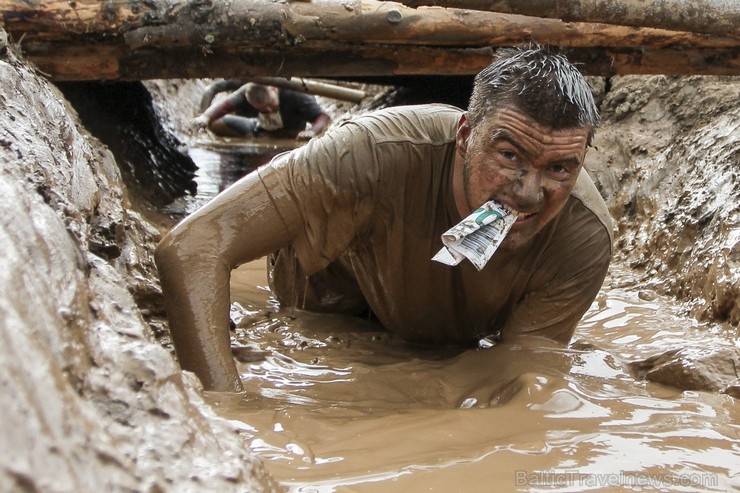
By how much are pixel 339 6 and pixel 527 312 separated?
6.10 ft

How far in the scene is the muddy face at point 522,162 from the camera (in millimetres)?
2768

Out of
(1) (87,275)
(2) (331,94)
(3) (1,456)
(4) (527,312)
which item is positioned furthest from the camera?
(2) (331,94)

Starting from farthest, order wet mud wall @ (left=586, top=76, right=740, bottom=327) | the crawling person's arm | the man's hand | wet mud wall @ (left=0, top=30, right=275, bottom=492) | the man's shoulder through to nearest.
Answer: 1. the man's hand
2. wet mud wall @ (left=586, top=76, right=740, bottom=327)
3. the man's shoulder
4. the crawling person's arm
5. wet mud wall @ (left=0, top=30, right=275, bottom=492)

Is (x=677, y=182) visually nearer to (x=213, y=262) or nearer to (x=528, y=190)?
(x=528, y=190)

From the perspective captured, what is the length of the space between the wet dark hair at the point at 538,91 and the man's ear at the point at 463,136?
4cm

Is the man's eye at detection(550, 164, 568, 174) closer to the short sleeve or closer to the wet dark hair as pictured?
the wet dark hair

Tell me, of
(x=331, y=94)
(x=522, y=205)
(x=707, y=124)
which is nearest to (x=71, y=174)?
(x=522, y=205)

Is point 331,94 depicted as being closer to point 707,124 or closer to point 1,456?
point 707,124

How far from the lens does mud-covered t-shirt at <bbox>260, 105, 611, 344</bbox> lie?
299 cm

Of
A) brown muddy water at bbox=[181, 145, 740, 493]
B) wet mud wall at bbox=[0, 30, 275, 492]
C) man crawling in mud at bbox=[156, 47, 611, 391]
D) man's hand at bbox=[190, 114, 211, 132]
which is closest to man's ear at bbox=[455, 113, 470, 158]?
man crawling in mud at bbox=[156, 47, 611, 391]

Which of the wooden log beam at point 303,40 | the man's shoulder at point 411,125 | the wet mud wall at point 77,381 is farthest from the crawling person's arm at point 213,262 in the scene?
the wooden log beam at point 303,40

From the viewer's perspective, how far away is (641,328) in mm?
3902

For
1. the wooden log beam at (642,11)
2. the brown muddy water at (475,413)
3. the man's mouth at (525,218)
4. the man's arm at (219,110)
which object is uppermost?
the wooden log beam at (642,11)

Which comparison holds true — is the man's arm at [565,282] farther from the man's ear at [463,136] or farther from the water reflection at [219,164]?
the water reflection at [219,164]
